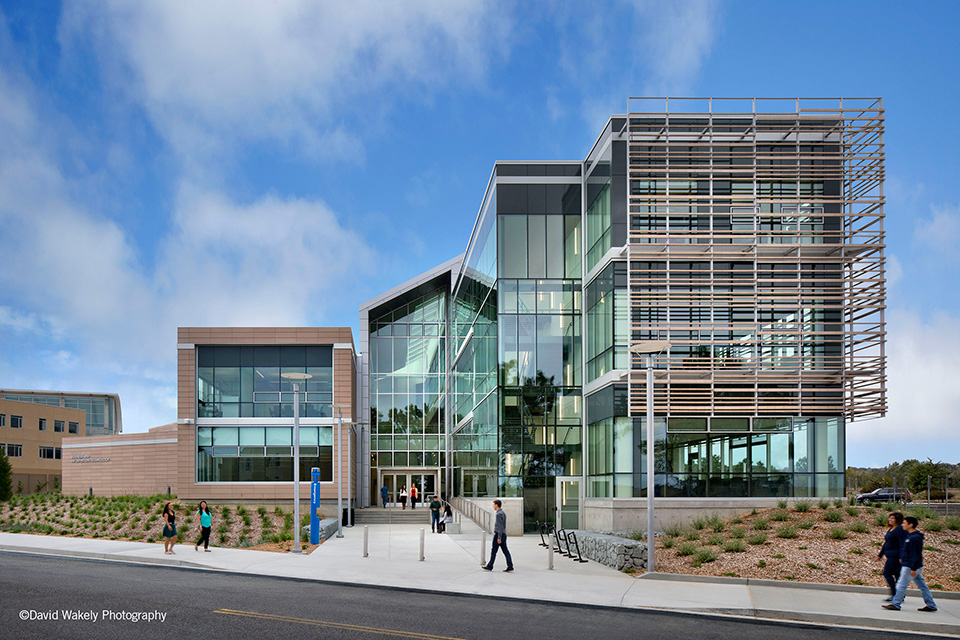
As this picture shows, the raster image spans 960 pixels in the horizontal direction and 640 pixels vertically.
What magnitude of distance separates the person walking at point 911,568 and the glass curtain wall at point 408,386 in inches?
1510

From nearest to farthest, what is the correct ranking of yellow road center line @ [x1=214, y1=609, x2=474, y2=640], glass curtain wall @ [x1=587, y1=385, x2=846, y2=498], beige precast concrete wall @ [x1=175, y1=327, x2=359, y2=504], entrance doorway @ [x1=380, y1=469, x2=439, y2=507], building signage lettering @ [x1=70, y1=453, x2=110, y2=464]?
yellow road center line @ [x1=214, y1=609, x2=474, y2=640] → glass curtain wall @ [x1=587, y1=385, x2=846, y2=498] → beige precast concrete wall @ [x1=175, y1=327, x2=359, y2=504] → building signage lettering @ [x1=70, y1=453, x2=110, y2=464] → entrance doorway @ [x1=380, y1=469, x2=439, y2=507]

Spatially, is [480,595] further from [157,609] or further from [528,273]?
[528,273]

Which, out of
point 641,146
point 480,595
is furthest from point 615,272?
point 480,595

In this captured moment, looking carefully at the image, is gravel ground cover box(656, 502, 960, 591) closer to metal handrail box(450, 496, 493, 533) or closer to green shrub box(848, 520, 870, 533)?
green shrub box(848, 520, 870, 533)

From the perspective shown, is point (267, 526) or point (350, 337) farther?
point (350, 337)

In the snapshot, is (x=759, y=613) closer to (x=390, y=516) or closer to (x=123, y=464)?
(x=390, y=516)

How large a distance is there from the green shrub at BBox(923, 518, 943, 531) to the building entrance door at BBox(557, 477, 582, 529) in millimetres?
13426

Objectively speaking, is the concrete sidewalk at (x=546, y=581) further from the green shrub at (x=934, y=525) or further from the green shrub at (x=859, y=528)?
the green shrub at (x=934, y=525)

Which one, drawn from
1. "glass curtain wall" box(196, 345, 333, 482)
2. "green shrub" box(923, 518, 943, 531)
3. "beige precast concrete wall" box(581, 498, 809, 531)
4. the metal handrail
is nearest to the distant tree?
"glass curtain wall" box(196, 345, 333, 482)

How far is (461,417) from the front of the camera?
45.7 metres

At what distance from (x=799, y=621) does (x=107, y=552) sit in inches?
701

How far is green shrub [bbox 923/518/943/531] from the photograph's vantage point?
770 inches

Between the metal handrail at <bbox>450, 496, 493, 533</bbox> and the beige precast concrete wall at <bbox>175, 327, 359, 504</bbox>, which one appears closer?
the metal handrail at <bbox>450, 496, 493, 533</bbox>

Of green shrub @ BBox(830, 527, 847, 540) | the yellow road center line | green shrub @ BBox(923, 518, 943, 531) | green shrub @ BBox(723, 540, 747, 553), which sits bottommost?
green shrub @ BBox(723, 540, 747, 553)
